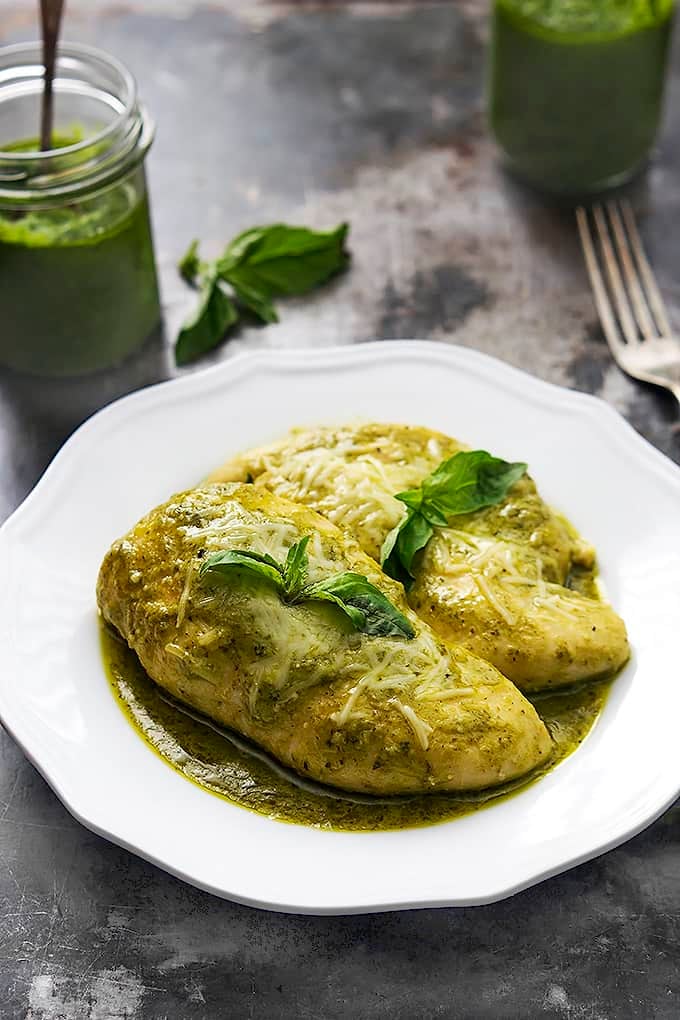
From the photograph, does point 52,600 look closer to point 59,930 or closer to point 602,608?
point 59,930

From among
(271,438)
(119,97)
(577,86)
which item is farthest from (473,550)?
(577,86)

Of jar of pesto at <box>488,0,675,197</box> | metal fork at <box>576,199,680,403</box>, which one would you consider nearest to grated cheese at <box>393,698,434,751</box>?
metal fork at <box>576,199,680,403</box>

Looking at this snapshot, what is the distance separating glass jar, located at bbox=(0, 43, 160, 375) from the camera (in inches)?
170

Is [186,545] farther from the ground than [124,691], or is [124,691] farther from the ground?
[186,545]

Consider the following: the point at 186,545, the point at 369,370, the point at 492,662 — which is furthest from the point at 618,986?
the point at 369,370

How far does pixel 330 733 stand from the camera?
323 cm

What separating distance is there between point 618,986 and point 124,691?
1525 mm

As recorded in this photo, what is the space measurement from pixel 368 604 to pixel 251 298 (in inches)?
87.4

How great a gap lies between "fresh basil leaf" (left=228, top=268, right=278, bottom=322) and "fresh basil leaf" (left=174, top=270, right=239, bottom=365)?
0.27 ft

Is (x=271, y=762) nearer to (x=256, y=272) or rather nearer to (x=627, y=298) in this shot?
(x=256, y=272)

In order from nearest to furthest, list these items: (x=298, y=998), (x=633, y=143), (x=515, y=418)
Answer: (x=298, y=998) → (x=515, y=418) → (x=633, y=143)

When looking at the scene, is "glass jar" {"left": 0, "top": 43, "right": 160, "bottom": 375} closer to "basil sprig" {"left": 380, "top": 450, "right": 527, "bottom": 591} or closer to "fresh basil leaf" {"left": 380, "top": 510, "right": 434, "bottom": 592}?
"basil sprig" {"left": 380, "top": 450, "right": 527, "bottom": 591}

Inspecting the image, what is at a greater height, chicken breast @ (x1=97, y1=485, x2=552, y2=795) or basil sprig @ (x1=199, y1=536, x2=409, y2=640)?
basil sprig @ (x1=199, y1=536, x2=409, y2=640)

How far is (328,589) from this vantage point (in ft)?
10.9
